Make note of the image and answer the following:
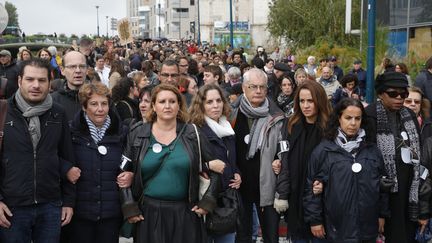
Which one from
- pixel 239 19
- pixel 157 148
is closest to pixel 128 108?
pixel 157 148

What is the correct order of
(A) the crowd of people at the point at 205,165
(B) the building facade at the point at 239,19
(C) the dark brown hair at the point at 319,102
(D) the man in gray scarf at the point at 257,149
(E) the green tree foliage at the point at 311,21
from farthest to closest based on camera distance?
1. (B) the building facade at the point at 239,19
2. (E) the green tree foliage at the point at 311,21
3. (D) the man in gray scarf at the point at 257,149
4. (C) the dark brown hair at the point at 319,102
5. (A) the crowd of people at the point at 205,165

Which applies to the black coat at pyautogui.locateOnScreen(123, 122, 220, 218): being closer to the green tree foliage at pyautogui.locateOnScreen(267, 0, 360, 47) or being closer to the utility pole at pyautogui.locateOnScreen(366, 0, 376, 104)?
the utility pole at pyautogui.locateOnScreen(366, 0, 376, 104)

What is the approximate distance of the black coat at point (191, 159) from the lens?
4332 mm

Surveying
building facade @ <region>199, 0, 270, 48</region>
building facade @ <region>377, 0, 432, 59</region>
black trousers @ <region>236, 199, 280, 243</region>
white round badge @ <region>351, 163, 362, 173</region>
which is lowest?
black trousers @ <region>236, 199, 280, 243</region>

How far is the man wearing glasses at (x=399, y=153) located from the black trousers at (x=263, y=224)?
3.52ft

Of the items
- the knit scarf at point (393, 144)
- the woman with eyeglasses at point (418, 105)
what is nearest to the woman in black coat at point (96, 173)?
the knit scarf at point (393, 144)

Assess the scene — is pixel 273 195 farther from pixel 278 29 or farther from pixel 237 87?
pixel 278 29

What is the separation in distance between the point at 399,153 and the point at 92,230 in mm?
2826

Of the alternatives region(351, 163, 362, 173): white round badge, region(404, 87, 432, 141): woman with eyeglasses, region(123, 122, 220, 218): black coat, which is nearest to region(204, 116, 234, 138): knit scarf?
region(123, 122, 220, 218): black coat

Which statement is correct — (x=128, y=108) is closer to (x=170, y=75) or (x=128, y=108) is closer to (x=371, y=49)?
(x=170, y=75)

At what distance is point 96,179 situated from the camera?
4531 millimetres

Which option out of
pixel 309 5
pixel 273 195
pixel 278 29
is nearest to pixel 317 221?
pixel 273 195

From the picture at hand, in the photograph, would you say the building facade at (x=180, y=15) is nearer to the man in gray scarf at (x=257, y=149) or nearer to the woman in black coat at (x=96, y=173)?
the man in gray scarf at (x=257, y=149)

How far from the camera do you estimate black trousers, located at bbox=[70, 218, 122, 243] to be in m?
4.59
